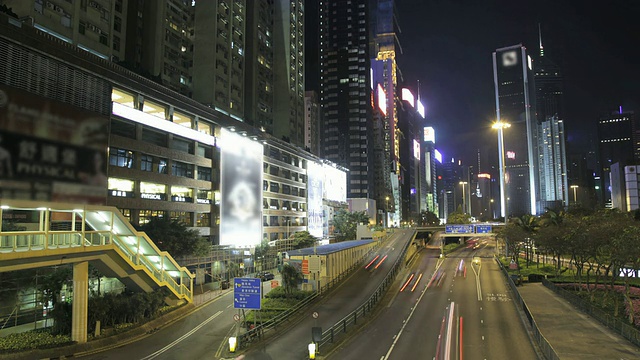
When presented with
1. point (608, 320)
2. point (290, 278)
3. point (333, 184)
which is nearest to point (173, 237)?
point (290, 278)

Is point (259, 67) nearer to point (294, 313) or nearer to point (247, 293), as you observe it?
point (294, 313)

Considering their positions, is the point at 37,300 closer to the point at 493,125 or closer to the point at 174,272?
the point at 174,272

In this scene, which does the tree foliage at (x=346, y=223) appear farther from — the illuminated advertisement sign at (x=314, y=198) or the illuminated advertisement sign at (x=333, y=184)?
the illuminated advertisement sign at (x=314, y=198)

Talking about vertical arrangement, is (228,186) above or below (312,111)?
below

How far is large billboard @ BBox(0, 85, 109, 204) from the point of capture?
3506cm

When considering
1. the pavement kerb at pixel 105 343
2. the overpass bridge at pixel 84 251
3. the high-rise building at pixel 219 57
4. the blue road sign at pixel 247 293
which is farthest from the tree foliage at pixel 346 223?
the blue road sign at pixel 247 293

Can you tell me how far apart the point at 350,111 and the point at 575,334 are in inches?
6309

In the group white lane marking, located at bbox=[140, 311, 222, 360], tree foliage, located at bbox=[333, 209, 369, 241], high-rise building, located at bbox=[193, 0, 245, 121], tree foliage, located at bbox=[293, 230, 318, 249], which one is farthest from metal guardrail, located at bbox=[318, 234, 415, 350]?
tree foliage, located at bbox=[333, 209, 369, 241]

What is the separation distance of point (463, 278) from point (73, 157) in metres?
50.6

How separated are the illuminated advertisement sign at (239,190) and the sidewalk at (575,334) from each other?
43.1 meters

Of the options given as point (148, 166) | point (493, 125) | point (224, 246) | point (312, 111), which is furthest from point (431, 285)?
point (312, 111)

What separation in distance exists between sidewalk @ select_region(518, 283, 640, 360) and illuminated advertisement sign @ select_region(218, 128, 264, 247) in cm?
4315

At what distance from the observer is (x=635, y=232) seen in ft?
110

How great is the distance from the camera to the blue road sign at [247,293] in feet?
92.9
